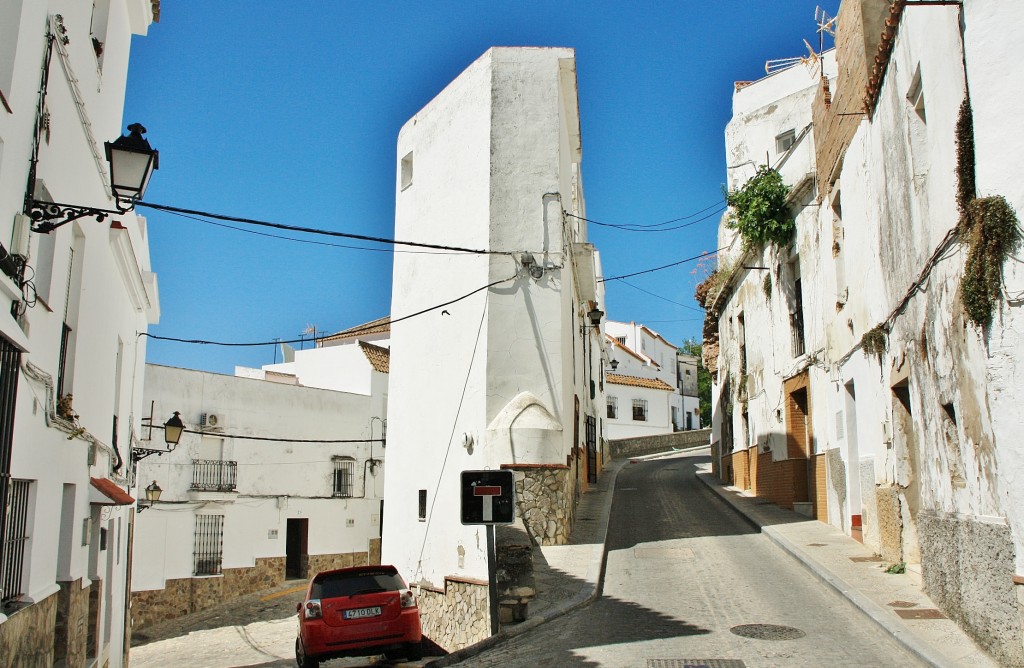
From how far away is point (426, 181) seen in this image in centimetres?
1781

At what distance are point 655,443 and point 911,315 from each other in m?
35.7

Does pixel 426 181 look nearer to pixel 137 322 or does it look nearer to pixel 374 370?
pixel 137 322

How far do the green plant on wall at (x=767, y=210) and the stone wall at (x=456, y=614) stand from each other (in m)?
9.53

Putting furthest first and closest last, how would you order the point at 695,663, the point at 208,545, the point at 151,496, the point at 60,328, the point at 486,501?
the point at 208,545, the point at 151,496, the point at 486,501, the point at 60,328, the point at 695,663

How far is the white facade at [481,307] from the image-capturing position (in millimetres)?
15070

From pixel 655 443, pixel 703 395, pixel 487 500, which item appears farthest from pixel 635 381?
pixel 487 500

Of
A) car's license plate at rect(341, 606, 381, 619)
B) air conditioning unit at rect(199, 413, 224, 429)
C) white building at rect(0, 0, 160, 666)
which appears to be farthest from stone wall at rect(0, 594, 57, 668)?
air conditioning unit at rect(199, 413, 224, 429)

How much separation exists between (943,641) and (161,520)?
2154cm

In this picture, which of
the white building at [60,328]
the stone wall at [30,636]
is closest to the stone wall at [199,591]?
the white building at [60,328]

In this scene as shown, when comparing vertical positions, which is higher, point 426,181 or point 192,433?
point 426,181

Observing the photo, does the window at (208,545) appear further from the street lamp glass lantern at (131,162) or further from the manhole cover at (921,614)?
the manhole cover at (921,614)

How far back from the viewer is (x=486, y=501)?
9.22 meters

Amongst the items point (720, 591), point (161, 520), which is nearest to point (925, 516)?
point (720, 591)

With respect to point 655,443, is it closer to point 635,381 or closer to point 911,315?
point 635,381
